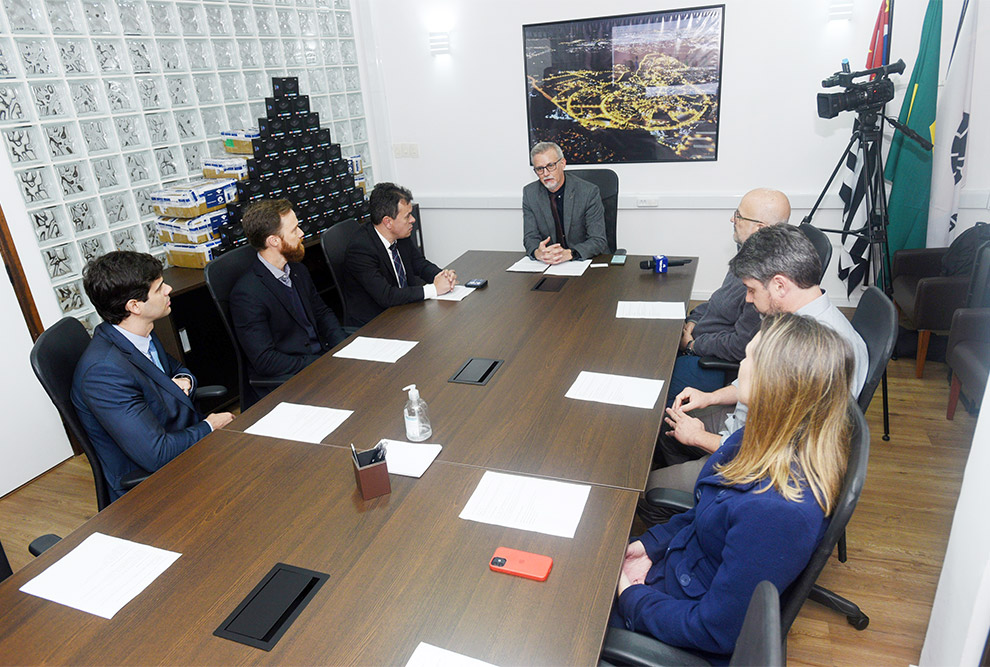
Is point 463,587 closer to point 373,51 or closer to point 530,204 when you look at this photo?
point 530,204

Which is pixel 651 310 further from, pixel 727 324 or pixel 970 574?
pixel 970 574

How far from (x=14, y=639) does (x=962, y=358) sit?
3548 millimetres

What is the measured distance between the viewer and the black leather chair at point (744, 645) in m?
0.83

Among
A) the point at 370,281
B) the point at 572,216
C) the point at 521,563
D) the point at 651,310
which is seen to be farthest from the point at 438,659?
the point at 572,216

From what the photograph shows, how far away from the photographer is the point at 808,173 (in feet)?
14.6

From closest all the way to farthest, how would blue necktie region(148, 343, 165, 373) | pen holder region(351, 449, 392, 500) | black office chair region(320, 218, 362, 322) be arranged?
pen holder region(351, 449, 392, 500), blue necktie region(148, 343, 165, 373), black office chair region(320, 218, 362, 322)

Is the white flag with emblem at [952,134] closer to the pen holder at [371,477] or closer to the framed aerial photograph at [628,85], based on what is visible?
the framed aerial photograph at [628,85]

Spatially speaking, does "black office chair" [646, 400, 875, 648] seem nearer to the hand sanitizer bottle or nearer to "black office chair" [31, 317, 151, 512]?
the hand sanitizer bottle

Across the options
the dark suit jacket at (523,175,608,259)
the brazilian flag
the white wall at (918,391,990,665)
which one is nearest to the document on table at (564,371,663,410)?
the white wall at (918,391,990,665)

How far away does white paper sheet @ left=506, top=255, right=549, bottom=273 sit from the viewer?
3.51 m

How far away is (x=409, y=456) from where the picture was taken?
5.86ft

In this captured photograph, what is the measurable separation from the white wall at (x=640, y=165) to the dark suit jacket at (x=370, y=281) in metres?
1.91

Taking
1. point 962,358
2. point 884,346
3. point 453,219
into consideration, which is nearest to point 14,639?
point 884,346

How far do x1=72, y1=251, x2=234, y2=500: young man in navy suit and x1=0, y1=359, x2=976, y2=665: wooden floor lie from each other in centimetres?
114
